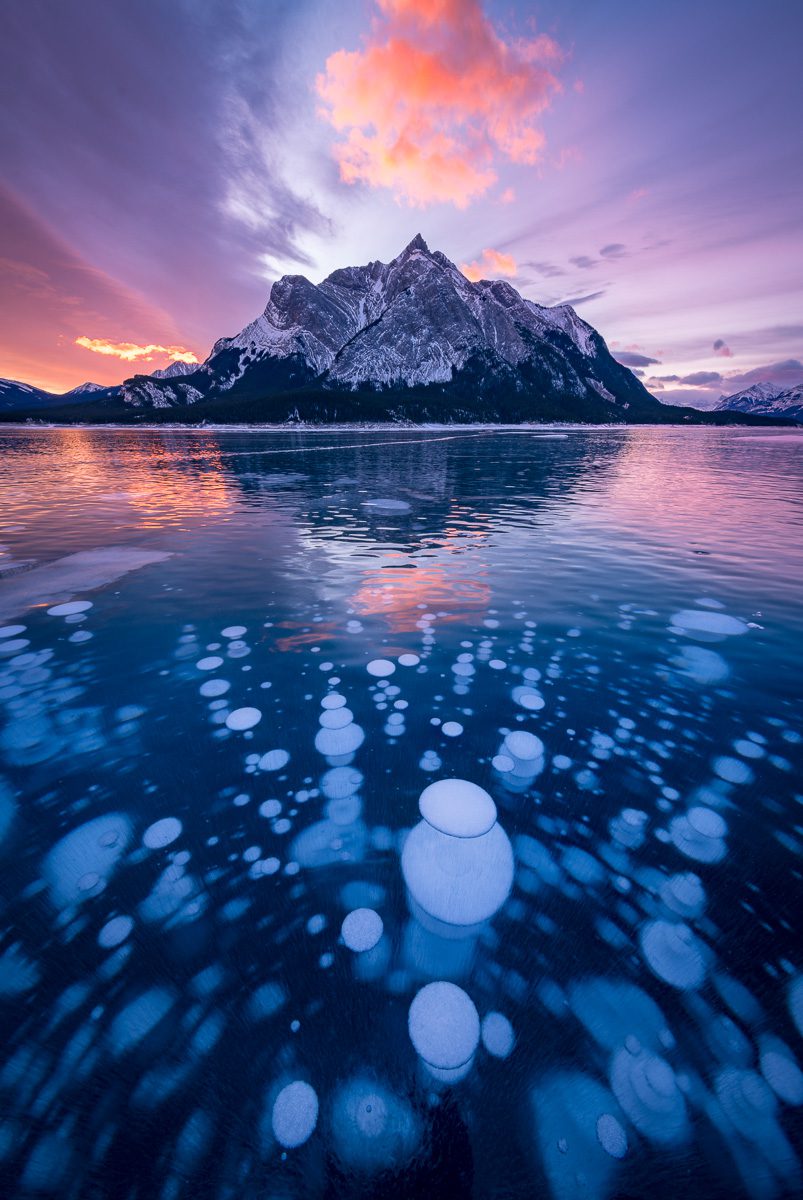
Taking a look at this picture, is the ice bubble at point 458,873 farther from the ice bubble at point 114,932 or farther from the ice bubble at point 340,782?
the ice bubble at point 114,932

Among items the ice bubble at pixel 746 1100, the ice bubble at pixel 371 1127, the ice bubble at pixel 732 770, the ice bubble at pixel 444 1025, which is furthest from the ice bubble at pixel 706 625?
the ice bubble at pixel 371 1127

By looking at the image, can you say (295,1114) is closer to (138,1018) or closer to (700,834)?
(138,1018)

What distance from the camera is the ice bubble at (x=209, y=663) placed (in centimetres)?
737

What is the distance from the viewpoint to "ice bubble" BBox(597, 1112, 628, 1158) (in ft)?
8.18

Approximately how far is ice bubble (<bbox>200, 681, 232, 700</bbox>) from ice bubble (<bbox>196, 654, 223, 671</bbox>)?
0.40 metres

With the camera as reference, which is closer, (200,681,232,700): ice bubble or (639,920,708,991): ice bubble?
(639,920,708,991): ice bubble

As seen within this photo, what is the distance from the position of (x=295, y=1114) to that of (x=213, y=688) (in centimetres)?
508

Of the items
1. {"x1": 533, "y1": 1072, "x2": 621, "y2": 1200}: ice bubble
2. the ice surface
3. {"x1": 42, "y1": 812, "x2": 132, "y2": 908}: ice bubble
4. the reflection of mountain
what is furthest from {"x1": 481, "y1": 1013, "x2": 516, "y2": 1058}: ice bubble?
the reflection of mountain

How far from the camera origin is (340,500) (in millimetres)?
23609

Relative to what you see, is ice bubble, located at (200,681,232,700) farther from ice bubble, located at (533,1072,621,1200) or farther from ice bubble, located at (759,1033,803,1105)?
ice bubble, located at (759,1033,803,1105)

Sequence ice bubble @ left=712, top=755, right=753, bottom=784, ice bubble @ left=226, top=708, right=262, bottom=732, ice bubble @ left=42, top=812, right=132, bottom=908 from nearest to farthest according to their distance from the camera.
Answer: ice bubble @ left=42, top=812, right=132, bottom=908
ice bubble @ left=712, top=755, right=753, bottom=784
ice bubble @ left=226, top=708, right=262, bottom=732

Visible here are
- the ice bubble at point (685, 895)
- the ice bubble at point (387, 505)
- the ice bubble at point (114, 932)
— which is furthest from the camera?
the ice bubble at point (387, 505)

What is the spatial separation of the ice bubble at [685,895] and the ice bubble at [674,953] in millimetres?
160

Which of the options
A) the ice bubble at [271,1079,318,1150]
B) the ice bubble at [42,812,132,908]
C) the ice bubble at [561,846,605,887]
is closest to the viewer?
the ice bubble at [271,1079,318,1150]
